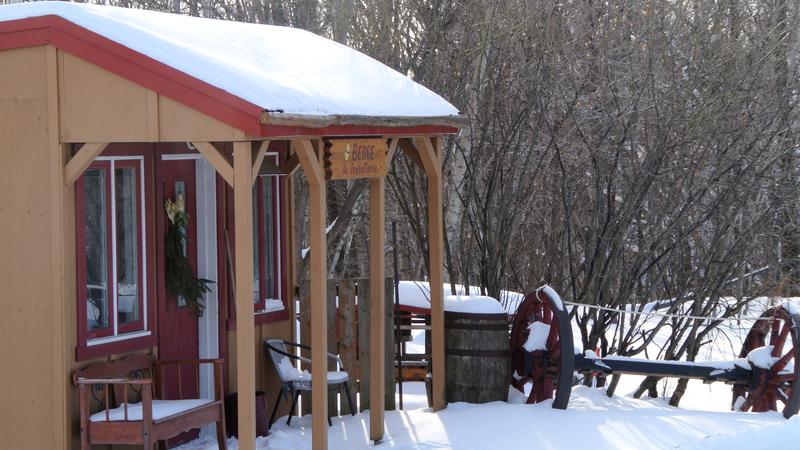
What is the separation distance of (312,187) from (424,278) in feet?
37.2

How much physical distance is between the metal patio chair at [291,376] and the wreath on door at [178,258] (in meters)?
1.16

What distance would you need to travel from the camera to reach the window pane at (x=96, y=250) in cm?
758

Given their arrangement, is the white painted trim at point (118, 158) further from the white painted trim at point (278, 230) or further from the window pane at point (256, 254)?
the white painted trim at point (278, 230)

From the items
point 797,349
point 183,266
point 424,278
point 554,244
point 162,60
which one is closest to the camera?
point 162,60

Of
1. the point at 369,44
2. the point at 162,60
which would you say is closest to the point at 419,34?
the point at 369,44

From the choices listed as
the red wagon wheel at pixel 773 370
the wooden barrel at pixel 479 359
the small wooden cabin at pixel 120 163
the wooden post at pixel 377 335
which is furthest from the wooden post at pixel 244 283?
the red wagon wheel at pixel 773 370

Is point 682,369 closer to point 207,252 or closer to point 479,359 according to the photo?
point 479,359

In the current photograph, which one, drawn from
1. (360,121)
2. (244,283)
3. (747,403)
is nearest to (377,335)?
(360,121)

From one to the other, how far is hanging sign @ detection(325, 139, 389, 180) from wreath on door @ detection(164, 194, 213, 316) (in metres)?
1.31

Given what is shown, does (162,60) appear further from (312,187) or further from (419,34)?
(419,34)

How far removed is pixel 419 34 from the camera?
1397 centimetres

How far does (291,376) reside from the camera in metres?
9.30

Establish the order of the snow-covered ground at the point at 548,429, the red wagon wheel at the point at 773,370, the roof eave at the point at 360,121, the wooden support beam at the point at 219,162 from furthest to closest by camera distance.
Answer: the red wagon wheel at the point at 773,370, the snow-covered ground at the point at 548,429, the wooden support beam at the point at 219,162, the roof eave at the point at 360,121

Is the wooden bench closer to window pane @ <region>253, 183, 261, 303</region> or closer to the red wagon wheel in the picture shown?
window pane @ <region>253, 183, 261, 303</region>
